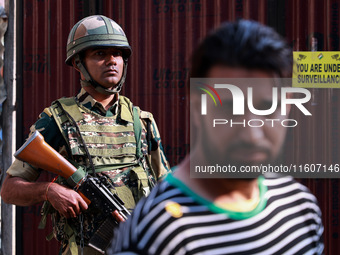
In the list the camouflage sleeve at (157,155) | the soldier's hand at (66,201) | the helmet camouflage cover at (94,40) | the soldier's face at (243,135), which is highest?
the helmet camouflage cover at (94,40)

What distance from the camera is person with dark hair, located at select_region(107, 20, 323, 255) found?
0.91m

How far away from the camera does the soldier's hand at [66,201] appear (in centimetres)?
246

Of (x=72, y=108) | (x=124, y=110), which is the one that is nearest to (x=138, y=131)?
(x=124, y=110)

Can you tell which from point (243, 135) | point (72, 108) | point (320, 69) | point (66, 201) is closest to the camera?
point (243, 135)

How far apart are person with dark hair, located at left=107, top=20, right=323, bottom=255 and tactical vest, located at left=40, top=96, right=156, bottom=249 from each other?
5.23 feet

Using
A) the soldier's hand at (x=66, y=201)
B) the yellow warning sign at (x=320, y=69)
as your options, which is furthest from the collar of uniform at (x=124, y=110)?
the yellow warning sign at (x=320, y=69)

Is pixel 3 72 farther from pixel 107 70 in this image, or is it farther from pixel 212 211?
pixel 212 211

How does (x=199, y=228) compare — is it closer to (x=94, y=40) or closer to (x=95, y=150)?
(x=95, y=150)

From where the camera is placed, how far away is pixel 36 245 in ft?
15.3

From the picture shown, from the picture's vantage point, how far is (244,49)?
921mm

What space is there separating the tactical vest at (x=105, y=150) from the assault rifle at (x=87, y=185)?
0.06m

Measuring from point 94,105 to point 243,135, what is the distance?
1.91 metres

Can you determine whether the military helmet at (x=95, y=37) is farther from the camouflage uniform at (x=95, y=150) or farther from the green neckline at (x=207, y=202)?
the green neckline at (x=207, y=202)

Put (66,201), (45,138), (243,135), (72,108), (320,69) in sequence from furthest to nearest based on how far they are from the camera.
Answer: (320,69)
(72,108)
(45,138)
(66,201)
(243,135)
